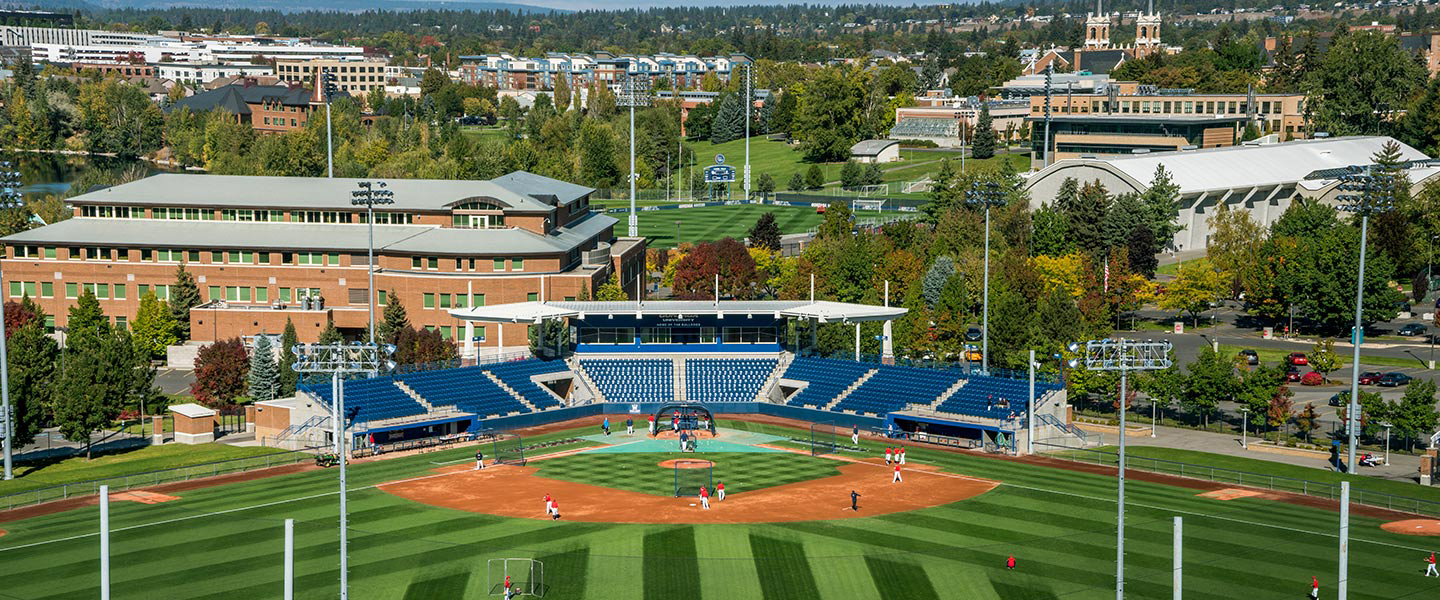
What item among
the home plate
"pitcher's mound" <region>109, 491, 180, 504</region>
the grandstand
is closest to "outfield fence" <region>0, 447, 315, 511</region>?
"pitcher's mound" <region>109, 491, 180, 504</region>

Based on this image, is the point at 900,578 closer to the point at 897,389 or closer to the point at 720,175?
the point at 897,389

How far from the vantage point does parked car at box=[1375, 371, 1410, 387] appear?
95875mm

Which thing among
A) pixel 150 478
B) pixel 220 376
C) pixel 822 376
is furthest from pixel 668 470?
pixel 220 376

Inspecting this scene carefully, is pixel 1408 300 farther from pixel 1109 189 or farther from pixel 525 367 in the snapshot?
pixel 525 367

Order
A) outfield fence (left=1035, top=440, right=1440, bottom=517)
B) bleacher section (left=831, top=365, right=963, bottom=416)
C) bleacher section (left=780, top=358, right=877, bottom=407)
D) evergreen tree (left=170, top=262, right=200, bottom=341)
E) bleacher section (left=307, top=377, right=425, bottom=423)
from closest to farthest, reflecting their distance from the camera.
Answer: outfield fence (left=1035, top=440, right=1440, bottom=517) < bleacher section (left=307, top=377, right=425, bottom=423) < bleacher section (left=831, top=365, right=963, bottom=416) < bleacher section (left=780, top=358, right=877, bottom=407) < evergreen tree (left=170, top=262, right=200, bottom=341)

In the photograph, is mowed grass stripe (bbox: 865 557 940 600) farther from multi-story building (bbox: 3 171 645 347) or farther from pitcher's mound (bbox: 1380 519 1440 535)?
multi-story building (bbox: 3 171 645 347)

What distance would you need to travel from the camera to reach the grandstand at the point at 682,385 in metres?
85.8

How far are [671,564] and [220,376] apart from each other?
47477mm

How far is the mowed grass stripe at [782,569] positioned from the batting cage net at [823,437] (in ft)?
67.1

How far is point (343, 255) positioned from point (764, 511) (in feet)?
199

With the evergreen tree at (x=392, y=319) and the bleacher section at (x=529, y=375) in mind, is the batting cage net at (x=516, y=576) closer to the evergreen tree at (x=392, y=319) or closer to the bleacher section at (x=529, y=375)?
the bleacher section at (x=529, y=375)

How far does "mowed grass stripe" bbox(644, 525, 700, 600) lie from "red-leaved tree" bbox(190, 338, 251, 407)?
42477 mm

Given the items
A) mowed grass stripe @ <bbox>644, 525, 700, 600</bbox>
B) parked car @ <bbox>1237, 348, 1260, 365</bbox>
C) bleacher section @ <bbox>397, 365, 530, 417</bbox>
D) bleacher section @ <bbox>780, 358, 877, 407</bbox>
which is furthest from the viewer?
parked car @ <bbox>1237, 348, 1260, 365</bbox>

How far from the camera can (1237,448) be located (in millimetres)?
82688
